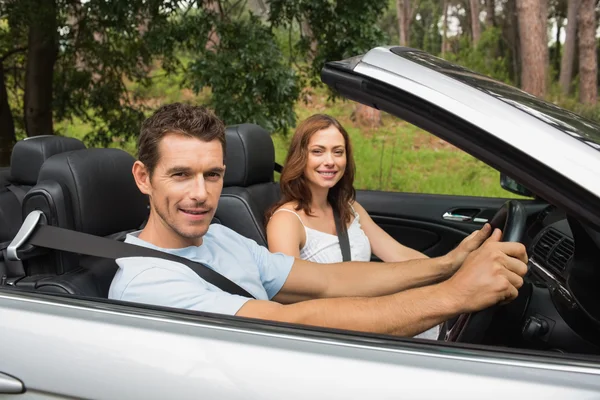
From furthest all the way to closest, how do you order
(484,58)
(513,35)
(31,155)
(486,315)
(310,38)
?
(513,35), (484,58), (310,38), (31,155), (486,315)

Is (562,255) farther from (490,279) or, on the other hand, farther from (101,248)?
(101,248)

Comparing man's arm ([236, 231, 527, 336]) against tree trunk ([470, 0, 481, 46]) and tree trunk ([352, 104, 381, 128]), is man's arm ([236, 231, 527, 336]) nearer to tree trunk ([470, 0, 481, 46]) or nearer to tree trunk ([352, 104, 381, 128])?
tree trunk ([352, 104, 381, 128])

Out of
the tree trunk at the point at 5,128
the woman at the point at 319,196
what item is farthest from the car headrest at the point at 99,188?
the tree trunk at the point at 5,128

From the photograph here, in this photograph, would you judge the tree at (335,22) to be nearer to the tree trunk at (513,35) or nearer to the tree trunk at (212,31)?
the tree trunk at (212,31)

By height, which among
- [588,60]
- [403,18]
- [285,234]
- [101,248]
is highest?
[403,18]

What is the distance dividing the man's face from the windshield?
63cm

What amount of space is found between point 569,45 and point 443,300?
686 inches

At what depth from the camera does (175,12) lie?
21.4ft

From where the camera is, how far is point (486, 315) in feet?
6.24

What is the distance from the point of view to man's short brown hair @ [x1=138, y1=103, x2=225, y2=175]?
7.09 feet

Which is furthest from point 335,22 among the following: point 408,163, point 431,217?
point 408,163

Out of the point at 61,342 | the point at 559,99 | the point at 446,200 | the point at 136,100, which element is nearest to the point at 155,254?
the point at 61,342

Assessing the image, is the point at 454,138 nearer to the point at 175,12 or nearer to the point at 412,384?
the point at 412,384

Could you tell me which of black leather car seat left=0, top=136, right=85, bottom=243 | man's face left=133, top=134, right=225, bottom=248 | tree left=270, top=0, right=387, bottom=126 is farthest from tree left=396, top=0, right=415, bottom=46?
man's face left=133, top=134, right=225, bottom=248
